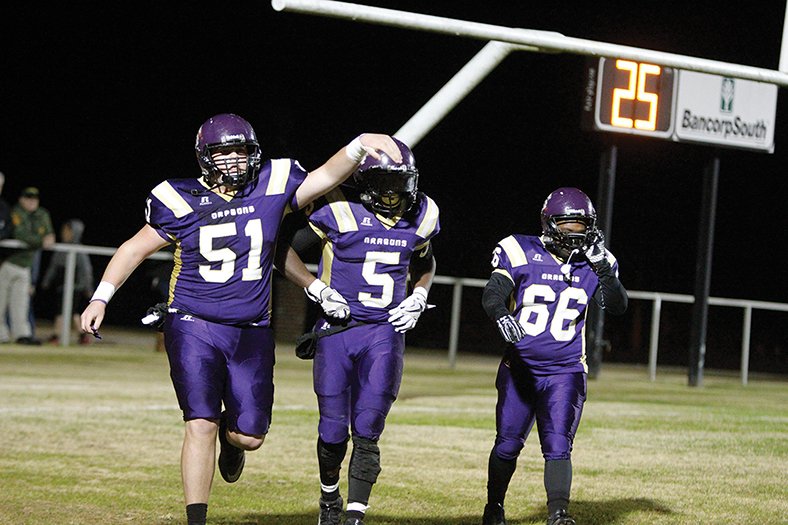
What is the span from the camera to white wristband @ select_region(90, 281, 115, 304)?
5766 mm

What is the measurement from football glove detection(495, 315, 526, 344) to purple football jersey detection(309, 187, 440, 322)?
512mm

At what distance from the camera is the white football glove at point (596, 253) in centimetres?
625

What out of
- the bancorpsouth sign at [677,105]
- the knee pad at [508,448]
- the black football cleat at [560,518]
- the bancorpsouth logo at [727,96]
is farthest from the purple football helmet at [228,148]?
the bancorpsouth logo at [727,96]

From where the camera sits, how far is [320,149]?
31812 millimetres

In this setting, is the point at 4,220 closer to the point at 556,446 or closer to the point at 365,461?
the point at 365,461

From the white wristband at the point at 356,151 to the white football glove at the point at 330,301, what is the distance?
0.71m

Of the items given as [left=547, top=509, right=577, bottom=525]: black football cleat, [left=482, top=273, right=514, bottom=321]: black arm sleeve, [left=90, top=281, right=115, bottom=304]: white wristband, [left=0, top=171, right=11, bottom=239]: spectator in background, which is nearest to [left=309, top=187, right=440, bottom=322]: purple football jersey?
[left=482, top=273, right=514, bottom=321]: black arm sleeve

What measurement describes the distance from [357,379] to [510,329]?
2.42ft

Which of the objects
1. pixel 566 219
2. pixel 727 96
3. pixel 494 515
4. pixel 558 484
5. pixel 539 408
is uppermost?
pixel 727 96

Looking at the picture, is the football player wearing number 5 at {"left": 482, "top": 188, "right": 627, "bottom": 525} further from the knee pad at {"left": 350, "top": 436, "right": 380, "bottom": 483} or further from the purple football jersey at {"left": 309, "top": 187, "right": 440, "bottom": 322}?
the knee pad at {"left": 350, "top": 436, "right": 380, "bottom": 483}

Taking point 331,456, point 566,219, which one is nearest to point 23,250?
point 331,456

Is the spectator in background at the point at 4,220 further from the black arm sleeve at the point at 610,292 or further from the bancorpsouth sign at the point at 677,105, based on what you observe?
the black arm sleeve at the point at 610,292

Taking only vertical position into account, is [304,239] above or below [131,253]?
above

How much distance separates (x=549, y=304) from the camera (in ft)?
21.0
